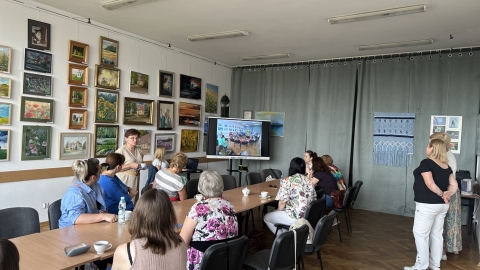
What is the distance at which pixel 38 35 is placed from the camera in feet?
15.5

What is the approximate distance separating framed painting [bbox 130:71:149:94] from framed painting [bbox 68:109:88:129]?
41.5 inches

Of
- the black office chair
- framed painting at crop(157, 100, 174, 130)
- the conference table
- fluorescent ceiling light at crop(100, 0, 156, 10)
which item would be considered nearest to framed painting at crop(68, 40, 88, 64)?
fluorescent ceiling light at crop(100, 0, 156, 10)

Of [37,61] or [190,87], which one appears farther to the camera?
[190,87]

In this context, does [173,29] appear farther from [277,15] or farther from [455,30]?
[455,30]

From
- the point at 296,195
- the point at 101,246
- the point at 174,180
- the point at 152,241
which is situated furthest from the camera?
the point at 174,180

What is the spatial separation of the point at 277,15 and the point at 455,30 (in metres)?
2.85

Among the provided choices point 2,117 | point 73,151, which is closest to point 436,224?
point 73,151

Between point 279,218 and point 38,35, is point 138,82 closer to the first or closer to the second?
point 38,35

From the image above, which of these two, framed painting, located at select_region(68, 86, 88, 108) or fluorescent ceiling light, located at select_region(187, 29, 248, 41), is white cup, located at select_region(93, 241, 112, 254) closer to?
framed painting, located at select_region(68, 86, 88, 108)

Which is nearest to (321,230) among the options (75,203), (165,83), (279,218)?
(279,218)

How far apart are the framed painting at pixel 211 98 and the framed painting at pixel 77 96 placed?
3.18 meters

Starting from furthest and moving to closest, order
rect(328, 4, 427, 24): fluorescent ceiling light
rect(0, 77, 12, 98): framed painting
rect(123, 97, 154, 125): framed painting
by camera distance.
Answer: rect(123, 97, 154, 125): framed painting < rect(0, 77, 12, 98): framed painting < rect(328, 4, 427, 24): fluorescent ceiling light

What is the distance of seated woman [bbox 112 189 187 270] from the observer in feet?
5.57

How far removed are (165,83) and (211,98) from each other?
64.3 inches
